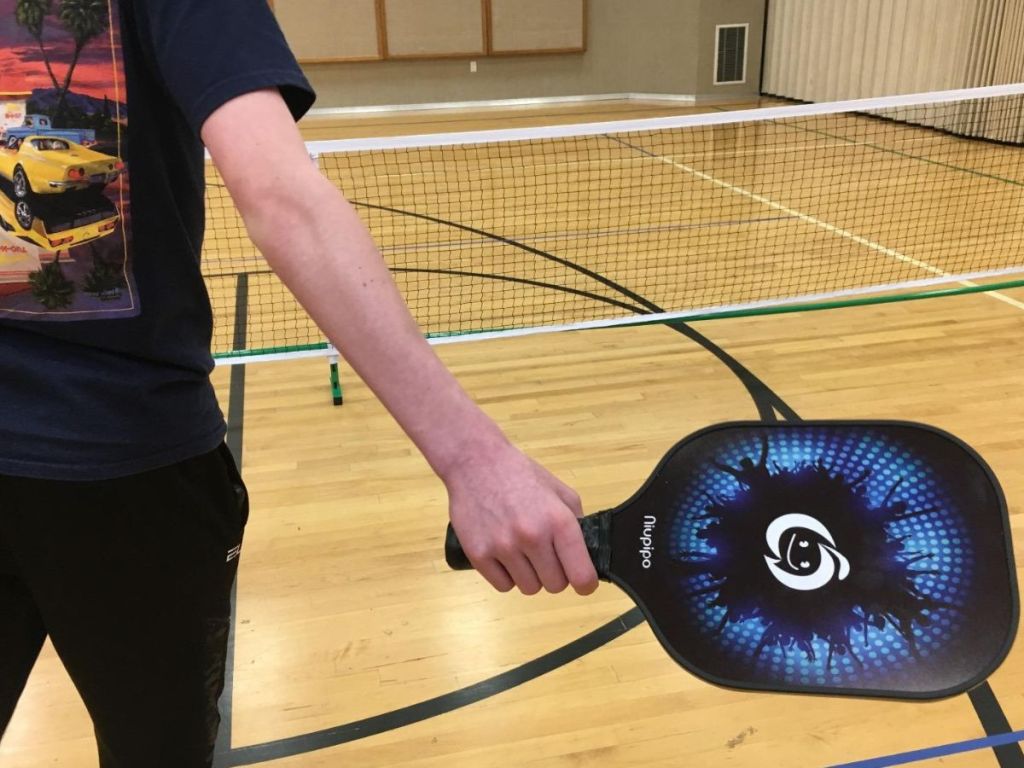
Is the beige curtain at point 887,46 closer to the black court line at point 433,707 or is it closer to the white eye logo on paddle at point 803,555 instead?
the black court line at point 433,707

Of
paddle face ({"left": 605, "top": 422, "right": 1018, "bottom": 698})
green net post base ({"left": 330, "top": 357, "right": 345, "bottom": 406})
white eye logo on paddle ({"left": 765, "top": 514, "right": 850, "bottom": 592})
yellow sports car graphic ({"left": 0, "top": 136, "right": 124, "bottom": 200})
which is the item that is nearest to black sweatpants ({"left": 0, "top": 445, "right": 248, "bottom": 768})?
yellow sports car graphic ({"left": 0, "top": 136, "right": 124, "bottom": 200})

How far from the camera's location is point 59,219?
0.88m

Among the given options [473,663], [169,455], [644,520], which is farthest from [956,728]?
[169,455]

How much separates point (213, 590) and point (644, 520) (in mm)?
585

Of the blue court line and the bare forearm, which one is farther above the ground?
the bare forearm

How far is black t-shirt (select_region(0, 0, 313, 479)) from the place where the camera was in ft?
2.70

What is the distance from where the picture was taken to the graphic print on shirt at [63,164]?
2.64ft

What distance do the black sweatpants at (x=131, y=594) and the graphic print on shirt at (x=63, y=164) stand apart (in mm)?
211

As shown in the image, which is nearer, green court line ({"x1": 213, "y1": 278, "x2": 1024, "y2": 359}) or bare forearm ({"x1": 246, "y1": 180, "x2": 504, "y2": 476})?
bare forearm ({"x1": 246, "y1": 180, "x2": 504, "y2": 476})

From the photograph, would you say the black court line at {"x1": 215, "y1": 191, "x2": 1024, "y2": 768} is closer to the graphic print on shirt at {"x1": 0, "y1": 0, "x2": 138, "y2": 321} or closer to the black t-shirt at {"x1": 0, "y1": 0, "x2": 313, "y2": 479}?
the black t-shirt at {"x1": 0, "y1": 0, "x2": 313, "y2": 479}

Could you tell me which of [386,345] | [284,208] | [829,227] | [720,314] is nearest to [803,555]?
[386,345]

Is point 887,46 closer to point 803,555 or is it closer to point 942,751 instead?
point 942,751

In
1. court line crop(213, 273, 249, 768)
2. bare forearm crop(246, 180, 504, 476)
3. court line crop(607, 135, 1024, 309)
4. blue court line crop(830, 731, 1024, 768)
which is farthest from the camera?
court line crop(607, 135, 1024, 309)

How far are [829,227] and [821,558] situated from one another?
5.93 meters
